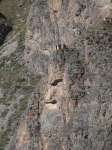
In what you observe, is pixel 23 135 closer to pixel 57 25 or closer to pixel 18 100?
pixel 57 25

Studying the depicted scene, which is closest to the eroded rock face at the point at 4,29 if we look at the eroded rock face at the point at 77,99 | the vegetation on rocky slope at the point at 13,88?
the vegetation on rocky slope at the point at 13,88

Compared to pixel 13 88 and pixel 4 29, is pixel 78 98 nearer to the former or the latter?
pixel 13 88

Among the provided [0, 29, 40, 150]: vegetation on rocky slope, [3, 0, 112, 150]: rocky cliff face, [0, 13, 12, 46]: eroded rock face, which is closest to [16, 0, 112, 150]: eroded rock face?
[3, 0, 112, 150]: rocky cliff face

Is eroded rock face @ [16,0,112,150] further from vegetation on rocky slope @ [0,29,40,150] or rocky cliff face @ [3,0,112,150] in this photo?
vegetation on rocky slope @ [0,29,40,150]

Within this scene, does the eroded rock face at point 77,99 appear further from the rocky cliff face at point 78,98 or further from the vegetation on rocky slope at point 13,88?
the vegetation on rocky slope at point 13,88

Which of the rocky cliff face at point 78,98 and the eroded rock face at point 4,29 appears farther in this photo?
the eroded rock face at point 4,29

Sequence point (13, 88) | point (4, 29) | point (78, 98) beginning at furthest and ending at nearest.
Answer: point (4, 29)
point (13, 88)
point (78, 98)

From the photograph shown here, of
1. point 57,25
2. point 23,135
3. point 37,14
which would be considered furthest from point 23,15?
point 23,135

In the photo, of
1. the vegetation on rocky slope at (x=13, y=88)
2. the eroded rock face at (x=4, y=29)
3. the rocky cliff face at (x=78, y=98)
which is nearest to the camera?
the rocky cliff face at (x=78, y=98)

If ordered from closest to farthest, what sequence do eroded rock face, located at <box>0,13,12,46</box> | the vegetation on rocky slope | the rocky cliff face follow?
the rocky cliff face, the vegetation on rocky slope, eroded rock face, located at <box>0,13,12,46</box>

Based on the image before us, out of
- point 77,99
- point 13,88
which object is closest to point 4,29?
point 13,88

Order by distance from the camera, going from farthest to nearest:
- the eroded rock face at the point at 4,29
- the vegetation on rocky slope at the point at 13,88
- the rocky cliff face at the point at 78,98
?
1. the eroded rock face at the point at 4,29
2. the vegetation on rocky slope at the point at 13,88
3. the rocky cliff face at the point at 78,98
